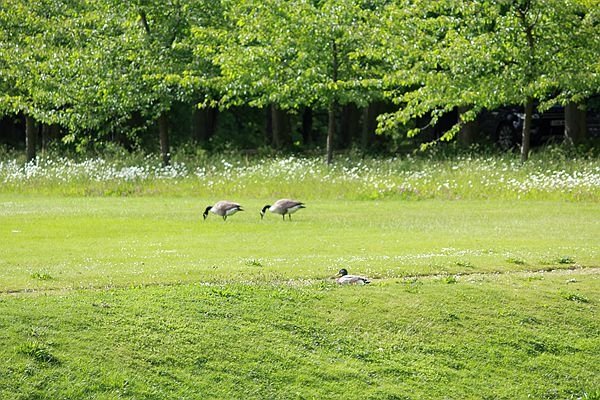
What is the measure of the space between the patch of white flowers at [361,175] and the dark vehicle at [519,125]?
869 cm

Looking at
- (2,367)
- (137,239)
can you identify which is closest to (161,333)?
(2,367)

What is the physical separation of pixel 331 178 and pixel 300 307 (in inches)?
749

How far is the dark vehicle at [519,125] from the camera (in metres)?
44.0

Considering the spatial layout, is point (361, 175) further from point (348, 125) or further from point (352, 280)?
point (348, 125)

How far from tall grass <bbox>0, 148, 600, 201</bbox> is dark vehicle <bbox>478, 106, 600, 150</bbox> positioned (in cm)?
707

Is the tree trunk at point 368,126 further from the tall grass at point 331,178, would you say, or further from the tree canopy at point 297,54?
the tall grass at point 331,178

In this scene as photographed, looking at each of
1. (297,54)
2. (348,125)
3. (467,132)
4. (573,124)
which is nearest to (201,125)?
(348,125)

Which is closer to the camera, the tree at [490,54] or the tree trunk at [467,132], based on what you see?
the tree at [490,54]

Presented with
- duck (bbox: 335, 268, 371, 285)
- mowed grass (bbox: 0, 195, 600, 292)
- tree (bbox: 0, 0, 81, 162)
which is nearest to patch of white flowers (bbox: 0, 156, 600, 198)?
mowed grass (bbox: 0, 195, 600, 292)

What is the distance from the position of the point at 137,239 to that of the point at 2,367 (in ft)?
31.0

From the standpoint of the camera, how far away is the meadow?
10938 mm

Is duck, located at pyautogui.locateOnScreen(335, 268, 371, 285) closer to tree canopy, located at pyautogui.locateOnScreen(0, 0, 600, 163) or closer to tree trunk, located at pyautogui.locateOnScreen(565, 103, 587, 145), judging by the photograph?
tree canopy, located at pyautogui.locateOnScreen(0, 0, 600, 163)

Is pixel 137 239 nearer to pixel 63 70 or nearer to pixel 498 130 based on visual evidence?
pixel 63 70

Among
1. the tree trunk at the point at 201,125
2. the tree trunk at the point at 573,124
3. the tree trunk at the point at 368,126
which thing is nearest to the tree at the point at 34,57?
the tree trunk at the point at 201,125
